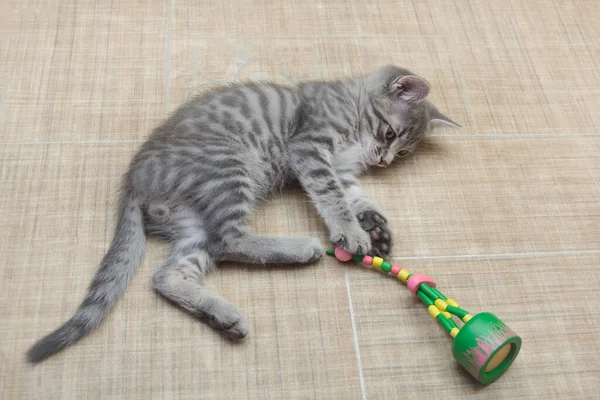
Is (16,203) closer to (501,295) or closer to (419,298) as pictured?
(419,298)

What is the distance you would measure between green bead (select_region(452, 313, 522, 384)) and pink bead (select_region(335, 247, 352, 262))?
0.39 m

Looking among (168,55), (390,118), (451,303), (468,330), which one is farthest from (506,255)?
(168,55)

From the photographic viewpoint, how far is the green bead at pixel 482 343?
52.0 inches

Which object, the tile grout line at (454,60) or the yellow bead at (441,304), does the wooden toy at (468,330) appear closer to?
the yellow bead at (441,304)

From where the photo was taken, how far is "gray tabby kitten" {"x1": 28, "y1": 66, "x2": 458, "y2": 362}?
59.1 inches

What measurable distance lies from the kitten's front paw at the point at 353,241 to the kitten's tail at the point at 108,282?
562 mm

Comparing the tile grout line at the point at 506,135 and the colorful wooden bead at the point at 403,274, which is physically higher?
the tile grout line at the point at 506,135

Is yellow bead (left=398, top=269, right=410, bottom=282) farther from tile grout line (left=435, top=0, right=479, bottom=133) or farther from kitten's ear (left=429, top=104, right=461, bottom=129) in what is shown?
tile grout line (left=435, top=0, right=479, bottom=133)

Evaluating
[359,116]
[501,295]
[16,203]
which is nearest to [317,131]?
[359,116]

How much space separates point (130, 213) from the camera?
1.57m

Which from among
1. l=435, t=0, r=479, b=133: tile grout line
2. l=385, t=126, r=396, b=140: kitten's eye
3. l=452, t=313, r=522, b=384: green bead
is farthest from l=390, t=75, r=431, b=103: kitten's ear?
l=452, t=313, r=522, b=384: green bead

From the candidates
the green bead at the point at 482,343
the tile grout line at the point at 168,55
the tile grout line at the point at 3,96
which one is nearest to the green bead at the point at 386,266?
the green bead at the point at 482,343

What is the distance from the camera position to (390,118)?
5.97 feet

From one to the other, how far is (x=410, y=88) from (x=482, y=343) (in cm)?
85
